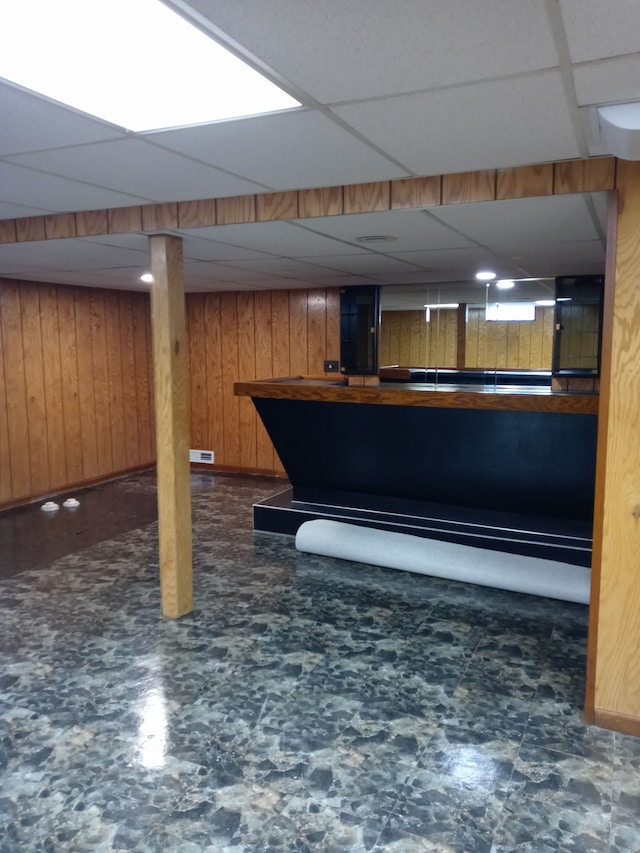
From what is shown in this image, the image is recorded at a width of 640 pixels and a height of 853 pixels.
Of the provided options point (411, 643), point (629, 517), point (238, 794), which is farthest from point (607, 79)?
point (411, 643)

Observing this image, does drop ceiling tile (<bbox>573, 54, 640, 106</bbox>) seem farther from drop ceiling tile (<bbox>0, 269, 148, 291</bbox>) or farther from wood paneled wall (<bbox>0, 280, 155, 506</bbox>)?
wood paneled wall (<bbox>0, 280, 155, 506</bbox>)

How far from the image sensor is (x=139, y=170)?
243 cm

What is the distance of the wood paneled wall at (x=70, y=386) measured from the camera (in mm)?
6152

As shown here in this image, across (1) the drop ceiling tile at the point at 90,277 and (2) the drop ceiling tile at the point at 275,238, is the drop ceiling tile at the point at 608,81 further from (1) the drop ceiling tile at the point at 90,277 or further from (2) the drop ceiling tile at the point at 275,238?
(1) the drop ceiling tile at the point at 90,277

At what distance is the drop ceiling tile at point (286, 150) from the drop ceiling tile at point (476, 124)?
10 centimetres

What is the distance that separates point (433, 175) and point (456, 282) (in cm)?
284

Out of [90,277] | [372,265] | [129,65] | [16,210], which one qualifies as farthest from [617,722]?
[90,277]

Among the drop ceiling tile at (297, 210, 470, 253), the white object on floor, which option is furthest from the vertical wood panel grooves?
the white object on floor

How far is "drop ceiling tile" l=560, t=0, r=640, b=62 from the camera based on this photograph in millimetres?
1188

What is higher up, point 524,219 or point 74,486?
point 524,219

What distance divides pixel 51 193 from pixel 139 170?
2.16 ft

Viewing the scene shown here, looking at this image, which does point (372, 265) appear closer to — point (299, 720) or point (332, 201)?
point (332, 201)

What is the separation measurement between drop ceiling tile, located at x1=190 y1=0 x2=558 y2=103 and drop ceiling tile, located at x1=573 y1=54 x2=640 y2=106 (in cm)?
12

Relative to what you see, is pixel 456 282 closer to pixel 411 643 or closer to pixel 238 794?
pixel 411 643
